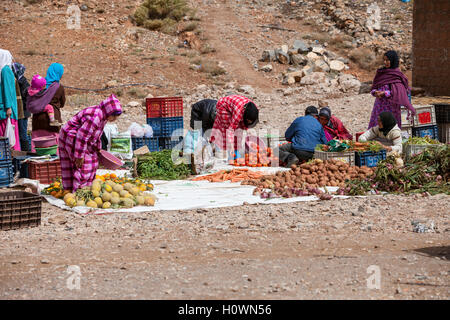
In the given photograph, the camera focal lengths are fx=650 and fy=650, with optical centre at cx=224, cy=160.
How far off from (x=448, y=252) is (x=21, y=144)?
7151 millimetres

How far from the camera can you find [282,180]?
26.7 feet

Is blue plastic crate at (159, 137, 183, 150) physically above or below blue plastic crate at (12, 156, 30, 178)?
above

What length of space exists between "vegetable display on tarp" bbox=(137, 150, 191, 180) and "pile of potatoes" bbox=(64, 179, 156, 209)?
1.42 m

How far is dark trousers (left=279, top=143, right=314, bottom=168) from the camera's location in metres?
9.59

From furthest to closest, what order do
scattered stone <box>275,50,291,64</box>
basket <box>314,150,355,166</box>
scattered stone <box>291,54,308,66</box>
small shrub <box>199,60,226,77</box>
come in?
scattered stone <box>275,50,291,64</box>, scattered stone <box>291,54,308,66</box>, small shrub <box>199,60,226,77</box>, basket <box>314,150,355,166</box>

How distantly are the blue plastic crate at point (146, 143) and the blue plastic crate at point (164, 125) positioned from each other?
0.12 m

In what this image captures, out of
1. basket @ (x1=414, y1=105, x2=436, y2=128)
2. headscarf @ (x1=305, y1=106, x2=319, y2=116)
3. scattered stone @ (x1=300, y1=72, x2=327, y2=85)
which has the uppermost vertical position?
scattered stone @ (x1=300, y1=72, x2=327, y2=85)

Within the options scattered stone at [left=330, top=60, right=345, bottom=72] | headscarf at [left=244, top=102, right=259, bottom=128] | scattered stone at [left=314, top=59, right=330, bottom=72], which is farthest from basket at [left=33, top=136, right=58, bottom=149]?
scattered stone at [left=330, top=60, right=345, bottom=72]

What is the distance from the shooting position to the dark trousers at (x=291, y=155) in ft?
31.5

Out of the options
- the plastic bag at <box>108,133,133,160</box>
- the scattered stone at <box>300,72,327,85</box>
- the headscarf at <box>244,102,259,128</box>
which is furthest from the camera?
the scattered stone at <box>300,72,327,85</box>

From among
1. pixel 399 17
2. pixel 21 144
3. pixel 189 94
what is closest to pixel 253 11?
pixel 399 17

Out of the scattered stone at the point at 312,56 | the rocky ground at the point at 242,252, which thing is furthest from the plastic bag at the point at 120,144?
the scattered stone at the point at 312,56

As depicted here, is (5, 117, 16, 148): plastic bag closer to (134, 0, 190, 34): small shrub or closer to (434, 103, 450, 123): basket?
(434, 103, 450, 123): basket

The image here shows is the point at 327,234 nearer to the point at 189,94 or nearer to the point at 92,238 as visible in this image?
the point at 92,238
